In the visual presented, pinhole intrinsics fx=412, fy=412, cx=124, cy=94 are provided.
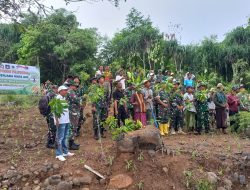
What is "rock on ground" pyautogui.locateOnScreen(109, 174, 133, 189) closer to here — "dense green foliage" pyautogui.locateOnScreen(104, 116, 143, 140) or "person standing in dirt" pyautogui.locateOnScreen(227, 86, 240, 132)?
"dense green foliage" pyautogui.locateOnScreen(104, 116, 143, 140)

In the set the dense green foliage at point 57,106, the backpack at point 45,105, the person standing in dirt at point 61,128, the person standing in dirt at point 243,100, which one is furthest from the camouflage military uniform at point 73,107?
the person standing in dirt at point 243,100

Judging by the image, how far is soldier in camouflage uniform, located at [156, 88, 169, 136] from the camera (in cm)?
1185

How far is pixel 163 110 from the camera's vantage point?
11875mm

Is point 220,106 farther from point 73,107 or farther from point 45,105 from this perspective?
point 45,105

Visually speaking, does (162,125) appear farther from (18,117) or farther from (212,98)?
(18,117)

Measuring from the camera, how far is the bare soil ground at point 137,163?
26.5 ft

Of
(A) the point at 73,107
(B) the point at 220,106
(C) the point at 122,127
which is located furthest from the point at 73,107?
(B) the point at 220,106

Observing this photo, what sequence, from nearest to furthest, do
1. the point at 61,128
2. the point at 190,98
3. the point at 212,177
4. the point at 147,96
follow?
the point at 212,177, the point at 61,128, the point at 147,96, the point at 190,98

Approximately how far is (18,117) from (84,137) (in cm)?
300

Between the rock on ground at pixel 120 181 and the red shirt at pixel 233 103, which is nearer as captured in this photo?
the rock on ground at pixel 120 181

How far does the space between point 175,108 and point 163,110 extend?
1.58 ft

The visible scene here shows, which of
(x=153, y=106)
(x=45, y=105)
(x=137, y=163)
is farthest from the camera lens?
(x=153, y=106)

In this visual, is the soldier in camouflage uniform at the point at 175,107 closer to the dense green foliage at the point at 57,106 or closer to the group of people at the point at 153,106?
the group of people at the point at 153,106

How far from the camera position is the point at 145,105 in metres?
11.5
